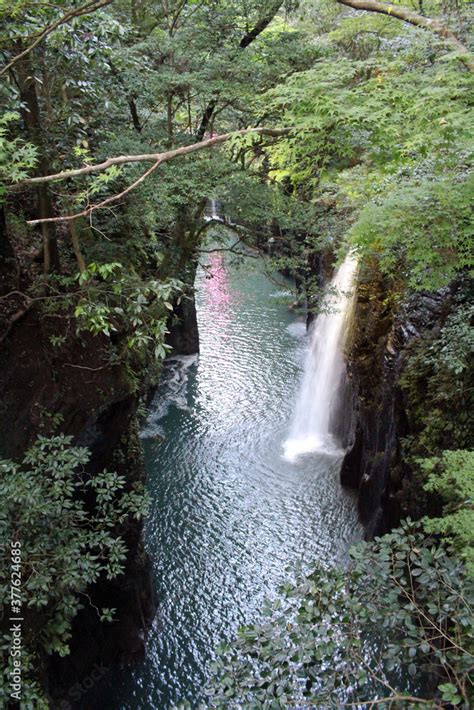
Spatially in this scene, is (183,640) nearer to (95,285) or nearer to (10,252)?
(95,285)

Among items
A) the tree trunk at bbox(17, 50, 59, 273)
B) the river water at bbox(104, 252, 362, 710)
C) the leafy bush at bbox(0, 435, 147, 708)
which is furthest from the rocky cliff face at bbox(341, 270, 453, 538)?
the tree trunk at bbox(17, 50, 59, 273)

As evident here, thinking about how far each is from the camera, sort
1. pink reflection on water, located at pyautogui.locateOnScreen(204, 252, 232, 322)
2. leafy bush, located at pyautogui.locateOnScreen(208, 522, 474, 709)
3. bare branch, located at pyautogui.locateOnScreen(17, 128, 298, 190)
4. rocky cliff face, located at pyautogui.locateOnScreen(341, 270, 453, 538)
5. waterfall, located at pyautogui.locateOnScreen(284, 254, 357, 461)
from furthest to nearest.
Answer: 1. pink reflection on water, located at pyautogui.locateOnScreen(204, 252, 232, 322)
2. waterfall, located at pyautogui.locateOnScreen(284, 254, 357, 461)
3. rocky cliff face, located at pyautogui.locateOnScreen(341, 270, 453, 538)
4. bare branch, located at pyautogui.locateOnScreen(17, 128, 298, 190)
5. leafy bush, located at pyautogui.locateOnScreen(208, 522, 474, 709)

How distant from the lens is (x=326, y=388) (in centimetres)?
1695

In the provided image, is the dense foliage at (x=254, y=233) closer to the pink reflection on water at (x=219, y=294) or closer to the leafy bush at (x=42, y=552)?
the leafy bush at (x=42, y=552)

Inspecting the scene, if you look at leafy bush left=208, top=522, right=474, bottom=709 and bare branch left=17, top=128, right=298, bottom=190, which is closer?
leafy bush left=208, top=522, right=474, bottom=709

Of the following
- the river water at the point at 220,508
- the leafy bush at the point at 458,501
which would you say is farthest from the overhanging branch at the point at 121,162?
the leafy bush at the point at 458,501

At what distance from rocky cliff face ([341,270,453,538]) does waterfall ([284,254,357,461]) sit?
1558 millimetres

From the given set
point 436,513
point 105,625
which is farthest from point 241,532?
point 436,513

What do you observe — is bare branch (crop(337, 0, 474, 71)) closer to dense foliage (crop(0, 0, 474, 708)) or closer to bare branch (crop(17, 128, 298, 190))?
dense foliage (crop(0, 0, 474, 708))

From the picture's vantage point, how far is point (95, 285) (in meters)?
7.63

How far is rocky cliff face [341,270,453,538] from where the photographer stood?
9.67 meters

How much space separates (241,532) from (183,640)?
3069mm

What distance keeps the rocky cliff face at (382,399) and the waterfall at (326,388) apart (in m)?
1.56

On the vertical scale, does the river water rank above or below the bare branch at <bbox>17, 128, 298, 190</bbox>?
below
